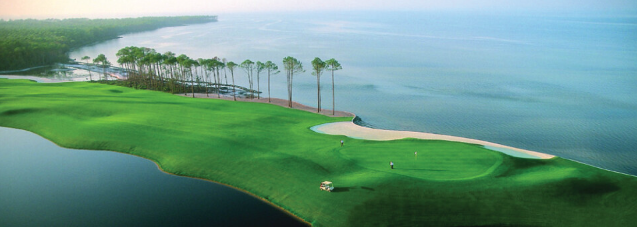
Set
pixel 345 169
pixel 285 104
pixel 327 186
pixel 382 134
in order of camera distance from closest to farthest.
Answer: pixel 327 186 < pixel 345 169 < pixel 382 134 < pixel 285 104

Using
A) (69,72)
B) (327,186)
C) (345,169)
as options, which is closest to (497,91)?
(345,169)

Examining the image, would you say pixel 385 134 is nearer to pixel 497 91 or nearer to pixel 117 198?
pixel 117 198

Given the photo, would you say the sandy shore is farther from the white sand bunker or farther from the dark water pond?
the dark water pond

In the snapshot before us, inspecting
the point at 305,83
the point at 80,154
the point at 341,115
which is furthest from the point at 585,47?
the point at 80,154

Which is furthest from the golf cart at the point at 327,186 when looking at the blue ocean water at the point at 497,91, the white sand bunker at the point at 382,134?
the blue ocean water at the point at 497,91

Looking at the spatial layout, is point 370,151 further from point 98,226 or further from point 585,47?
point 585,47
